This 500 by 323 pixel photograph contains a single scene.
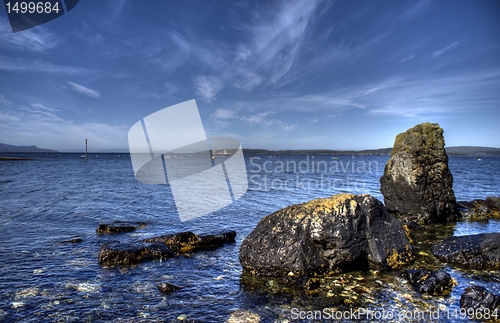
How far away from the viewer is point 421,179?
19094 mm

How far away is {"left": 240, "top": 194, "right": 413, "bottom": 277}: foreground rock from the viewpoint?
398 inches

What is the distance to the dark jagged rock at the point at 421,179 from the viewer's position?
738 inches

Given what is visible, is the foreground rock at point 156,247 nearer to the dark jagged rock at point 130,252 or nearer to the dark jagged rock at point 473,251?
the dark jagged rock at point 130,252

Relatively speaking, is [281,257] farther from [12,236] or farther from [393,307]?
[12,236]

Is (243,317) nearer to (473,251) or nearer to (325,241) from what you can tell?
(325,241)

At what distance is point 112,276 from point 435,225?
58.9 ft

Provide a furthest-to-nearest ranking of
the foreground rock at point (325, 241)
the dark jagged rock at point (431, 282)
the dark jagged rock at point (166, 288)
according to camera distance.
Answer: the foreground rock at point (325, 241) → the dark jagged rock at point (166, 288) → the dark jagged rock at point (431, 282)

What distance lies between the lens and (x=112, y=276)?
1016 cm

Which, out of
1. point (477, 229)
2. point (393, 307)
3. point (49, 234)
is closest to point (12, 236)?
point (49, 234)

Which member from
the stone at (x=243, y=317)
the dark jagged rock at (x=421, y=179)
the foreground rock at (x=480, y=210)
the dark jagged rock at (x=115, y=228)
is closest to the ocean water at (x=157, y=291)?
the stone at (x=243, y=317)

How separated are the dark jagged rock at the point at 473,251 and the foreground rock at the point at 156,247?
368 inches

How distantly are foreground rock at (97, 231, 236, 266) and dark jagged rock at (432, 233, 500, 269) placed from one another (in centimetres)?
935

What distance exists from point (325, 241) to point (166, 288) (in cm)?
558

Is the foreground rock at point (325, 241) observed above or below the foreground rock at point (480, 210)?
above
